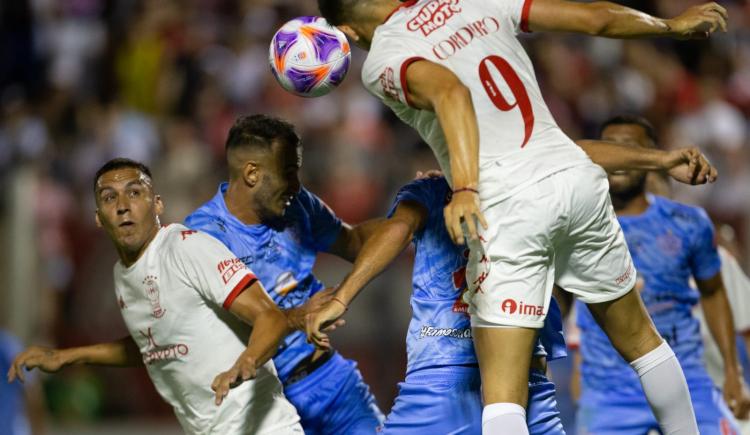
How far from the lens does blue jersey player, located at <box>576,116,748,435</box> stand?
250 inches

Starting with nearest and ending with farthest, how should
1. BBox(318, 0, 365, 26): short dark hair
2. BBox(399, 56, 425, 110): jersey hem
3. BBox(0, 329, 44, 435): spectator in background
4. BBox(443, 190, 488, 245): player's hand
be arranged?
1. BBox(443, 190, 488, 245): player's hand
2. BBox(399, 56, 425, 110): jersey hem
3. BBox(318, 0, 365, 26): short dark hair
4. BBox(0, 329, 44, 435): spectator in background

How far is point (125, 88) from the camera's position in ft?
47.7

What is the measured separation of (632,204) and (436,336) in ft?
6.02

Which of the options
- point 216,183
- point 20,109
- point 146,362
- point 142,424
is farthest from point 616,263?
point 20,109

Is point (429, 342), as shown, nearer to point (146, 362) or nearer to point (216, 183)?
point (146, 362)

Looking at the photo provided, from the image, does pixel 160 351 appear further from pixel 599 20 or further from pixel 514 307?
pixel 599 20

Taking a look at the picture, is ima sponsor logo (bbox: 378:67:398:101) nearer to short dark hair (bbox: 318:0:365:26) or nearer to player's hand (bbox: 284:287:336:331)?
short dark hair (bbox: 318:0:365:26)

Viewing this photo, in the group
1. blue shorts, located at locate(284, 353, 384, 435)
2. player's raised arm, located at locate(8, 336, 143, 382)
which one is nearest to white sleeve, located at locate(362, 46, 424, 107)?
blue shorts, located at locate(284, 353, 384, 435)

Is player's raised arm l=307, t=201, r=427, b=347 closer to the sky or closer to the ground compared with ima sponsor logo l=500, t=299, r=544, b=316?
closer to the sky

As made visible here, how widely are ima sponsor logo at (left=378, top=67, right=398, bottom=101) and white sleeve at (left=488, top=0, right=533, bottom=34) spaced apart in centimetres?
54

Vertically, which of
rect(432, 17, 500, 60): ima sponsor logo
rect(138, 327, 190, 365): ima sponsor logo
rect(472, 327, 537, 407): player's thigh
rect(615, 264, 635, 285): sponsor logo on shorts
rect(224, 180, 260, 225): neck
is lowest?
rect(472, 327, 537, 407): player's thigh

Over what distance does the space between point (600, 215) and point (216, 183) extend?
22.7ft

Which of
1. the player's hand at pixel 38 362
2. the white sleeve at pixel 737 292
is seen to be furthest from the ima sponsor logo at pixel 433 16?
the white sleeve at pixel 737 292

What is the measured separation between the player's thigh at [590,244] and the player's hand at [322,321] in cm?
89
